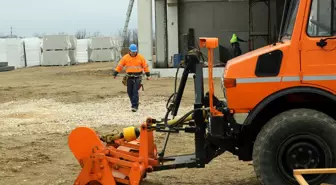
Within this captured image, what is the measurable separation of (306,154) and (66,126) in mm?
7523

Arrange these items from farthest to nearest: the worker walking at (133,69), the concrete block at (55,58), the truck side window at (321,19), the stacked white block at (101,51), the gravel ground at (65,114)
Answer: the stacked white block at (101,51)
the concrete block at (55,58)
the worker walking at (133,69)
the gravel ground at (65,114)
the truck side window at (321,19)

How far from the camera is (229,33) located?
2761 centimetres

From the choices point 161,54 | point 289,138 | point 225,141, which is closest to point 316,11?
point 289,138

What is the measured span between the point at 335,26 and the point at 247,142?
1631 mm

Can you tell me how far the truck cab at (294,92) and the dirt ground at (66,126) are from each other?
5.13 feet

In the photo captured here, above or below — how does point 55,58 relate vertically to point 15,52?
below

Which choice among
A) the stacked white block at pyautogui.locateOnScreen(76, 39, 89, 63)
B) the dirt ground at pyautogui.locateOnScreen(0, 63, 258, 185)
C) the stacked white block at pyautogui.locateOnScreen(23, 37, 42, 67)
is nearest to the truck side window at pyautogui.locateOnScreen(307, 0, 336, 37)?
the dirt ground at pyautogui.locateOnScreen(0, 63, 258, 185)

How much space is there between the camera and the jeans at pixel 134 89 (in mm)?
13773

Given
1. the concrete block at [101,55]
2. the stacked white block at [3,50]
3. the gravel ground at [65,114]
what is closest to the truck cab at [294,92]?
the gravel ground at [65,114]

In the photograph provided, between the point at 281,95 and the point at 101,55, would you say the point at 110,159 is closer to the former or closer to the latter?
the point at 281,95

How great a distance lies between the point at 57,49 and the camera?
36281mm

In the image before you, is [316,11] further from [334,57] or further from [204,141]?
[204,141]

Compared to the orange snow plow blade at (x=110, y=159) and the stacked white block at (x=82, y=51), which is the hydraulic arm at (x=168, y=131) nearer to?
the orange snow plow blade at (x=110, y=159)

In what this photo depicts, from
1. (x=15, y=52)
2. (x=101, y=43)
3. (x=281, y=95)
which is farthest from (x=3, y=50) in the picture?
(x=281, y=95)
